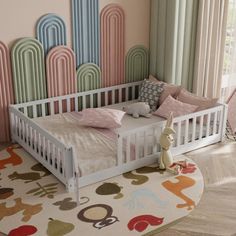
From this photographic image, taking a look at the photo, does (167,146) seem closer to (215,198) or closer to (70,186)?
(215,198)

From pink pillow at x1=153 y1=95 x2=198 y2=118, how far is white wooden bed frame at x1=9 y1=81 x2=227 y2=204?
0.10 metres

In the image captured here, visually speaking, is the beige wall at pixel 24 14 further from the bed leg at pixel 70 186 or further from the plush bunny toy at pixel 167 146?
the bed leg at pixel 70 186

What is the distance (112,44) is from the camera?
407 cm

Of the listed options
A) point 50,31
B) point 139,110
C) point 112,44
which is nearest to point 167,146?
point 139,110

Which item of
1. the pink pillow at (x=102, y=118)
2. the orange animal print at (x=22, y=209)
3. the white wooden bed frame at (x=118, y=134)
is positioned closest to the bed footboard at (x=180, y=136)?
the white wooden bed frame at (x=118, y=134)

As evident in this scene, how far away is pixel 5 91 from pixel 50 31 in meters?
0.68

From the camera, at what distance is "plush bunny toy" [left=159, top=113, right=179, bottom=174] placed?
3.20 m

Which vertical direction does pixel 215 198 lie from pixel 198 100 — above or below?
below

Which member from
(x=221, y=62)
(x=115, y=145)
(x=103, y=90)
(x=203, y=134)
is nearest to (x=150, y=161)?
(x=115, y=145)

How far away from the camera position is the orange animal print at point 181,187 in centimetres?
278

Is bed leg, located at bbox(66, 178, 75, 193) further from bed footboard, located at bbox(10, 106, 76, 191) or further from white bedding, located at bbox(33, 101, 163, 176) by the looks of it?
white bedding, located at bbox(33, 101, 163, 176)

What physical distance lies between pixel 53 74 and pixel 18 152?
0.80 m

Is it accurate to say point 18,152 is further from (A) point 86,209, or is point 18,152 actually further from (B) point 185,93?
(B) point 185,93

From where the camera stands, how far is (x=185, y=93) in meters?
3.82
